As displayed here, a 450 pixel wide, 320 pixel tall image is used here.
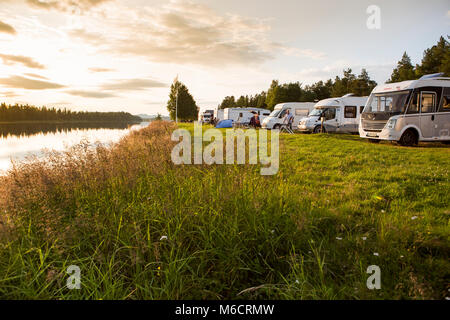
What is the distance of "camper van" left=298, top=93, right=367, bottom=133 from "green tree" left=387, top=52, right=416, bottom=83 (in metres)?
39.4

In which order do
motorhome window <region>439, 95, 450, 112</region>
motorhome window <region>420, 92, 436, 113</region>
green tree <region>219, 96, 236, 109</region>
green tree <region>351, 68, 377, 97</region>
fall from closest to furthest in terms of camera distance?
motorhome window <region>420, 92, 436, 113</region> < motorhome window <region>439, 95, 450, 112</region> < green tree <region>351, 68, 377, 97</region> < green tree <region>219, 96, 236, 109</region>

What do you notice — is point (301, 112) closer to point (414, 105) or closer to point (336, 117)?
point (336, 117)

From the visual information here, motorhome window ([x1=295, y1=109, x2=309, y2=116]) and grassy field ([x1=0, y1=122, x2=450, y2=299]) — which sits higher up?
motorhome window ([x1=295, y1=109, x2=309, y2=116])

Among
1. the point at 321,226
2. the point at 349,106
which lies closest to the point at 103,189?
the point at 321,226

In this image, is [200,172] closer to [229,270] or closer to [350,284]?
[229,270]

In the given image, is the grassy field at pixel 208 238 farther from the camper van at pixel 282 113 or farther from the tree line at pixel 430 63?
the tree line at pixel 430 63

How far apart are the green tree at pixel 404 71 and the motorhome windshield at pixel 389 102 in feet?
154

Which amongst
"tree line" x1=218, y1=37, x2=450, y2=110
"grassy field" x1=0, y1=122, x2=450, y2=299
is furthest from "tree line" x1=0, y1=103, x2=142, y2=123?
"tree line" x1=218, y1=37, x2=450, y2=110

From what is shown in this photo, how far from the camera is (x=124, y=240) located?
10.3ft

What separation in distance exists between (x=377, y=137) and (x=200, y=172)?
12.1 metres

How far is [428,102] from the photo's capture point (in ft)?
43.0

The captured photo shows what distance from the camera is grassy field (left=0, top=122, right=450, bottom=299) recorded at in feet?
8.32
